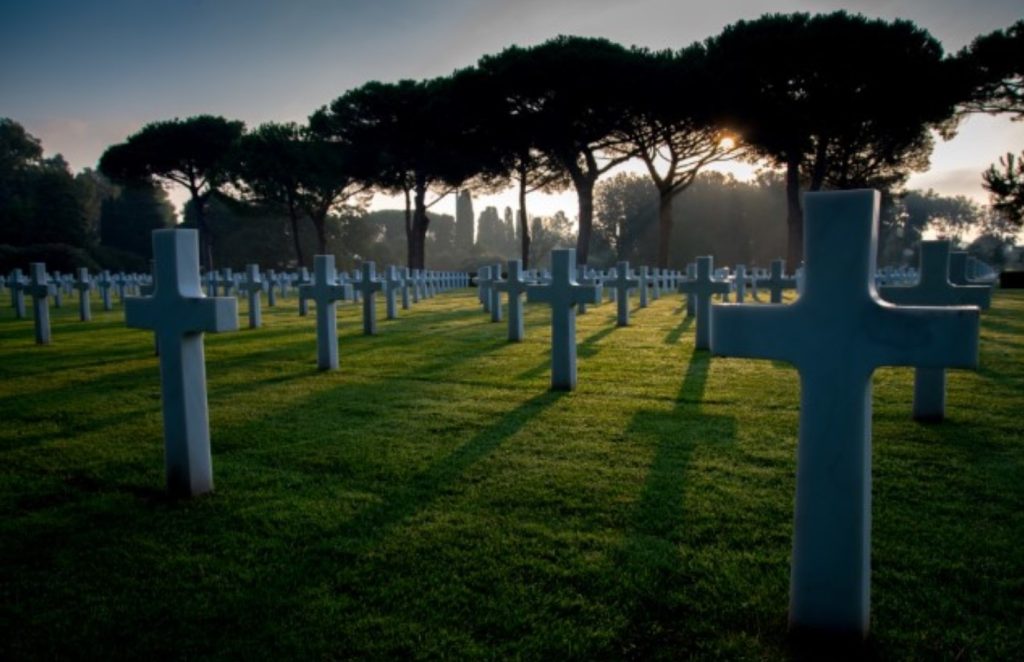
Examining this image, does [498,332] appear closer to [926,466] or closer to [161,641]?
[926,466]

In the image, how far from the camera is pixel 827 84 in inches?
1059

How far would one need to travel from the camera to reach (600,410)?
4.96 m

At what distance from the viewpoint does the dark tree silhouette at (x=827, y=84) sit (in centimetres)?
2611

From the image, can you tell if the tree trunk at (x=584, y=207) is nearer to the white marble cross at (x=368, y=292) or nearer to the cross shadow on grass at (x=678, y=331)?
the cross shadow on grass at (x=678, y=331)

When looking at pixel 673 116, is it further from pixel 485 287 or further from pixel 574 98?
pixel 485 287

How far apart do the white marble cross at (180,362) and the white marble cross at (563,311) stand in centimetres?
321

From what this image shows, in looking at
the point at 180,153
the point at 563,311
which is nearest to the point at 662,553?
the point at 563,311

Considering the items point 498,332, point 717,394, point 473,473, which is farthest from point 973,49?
point 473,473

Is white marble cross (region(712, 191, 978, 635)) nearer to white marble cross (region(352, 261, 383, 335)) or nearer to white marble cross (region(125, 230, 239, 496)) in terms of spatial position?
white marble cross (region(125, 230, 239, 496))

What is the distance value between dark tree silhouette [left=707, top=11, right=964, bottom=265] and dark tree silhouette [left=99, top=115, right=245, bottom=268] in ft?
101

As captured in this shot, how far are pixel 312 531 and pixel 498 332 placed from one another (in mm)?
7925

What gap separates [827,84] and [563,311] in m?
26.9

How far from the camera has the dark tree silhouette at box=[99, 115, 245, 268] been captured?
4012 centimetres

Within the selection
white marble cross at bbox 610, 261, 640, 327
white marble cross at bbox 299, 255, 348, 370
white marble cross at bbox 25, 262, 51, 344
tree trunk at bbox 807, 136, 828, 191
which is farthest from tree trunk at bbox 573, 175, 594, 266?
white marble cross at bbox 299, 255, 348, 370
